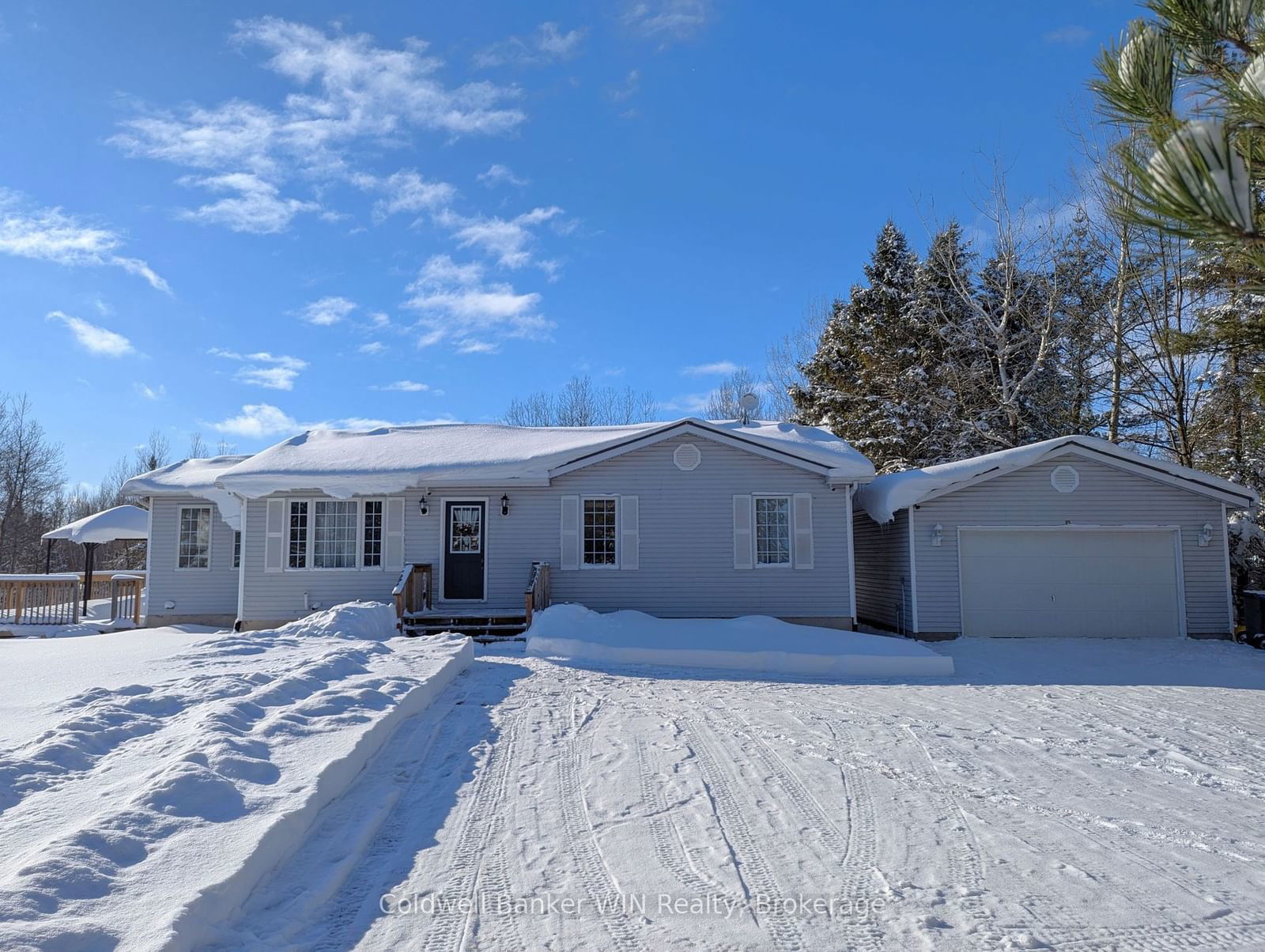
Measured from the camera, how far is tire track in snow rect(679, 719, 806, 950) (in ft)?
11.0

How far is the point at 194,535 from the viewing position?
16.5 m

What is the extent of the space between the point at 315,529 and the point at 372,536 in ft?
3.50

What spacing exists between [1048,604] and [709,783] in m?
11.4

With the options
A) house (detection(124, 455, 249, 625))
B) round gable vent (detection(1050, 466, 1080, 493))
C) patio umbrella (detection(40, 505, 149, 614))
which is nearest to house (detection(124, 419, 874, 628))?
house (detection(124, 455, 249, 625))

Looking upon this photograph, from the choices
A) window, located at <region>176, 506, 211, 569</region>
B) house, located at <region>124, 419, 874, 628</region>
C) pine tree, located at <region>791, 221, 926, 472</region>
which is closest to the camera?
house, located at <region>124, 419, 874, 628</region>

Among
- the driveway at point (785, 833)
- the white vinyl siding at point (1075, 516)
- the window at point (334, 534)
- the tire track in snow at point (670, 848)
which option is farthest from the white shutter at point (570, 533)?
the tire track in snow at point (670, 848)

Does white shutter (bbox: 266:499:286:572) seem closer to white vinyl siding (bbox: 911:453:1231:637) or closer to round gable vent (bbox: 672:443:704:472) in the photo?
round gable vent (bbox: 672:443:704:472)

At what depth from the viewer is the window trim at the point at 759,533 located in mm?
14648

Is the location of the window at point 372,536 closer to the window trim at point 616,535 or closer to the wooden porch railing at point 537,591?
the wooden porch railing at point 537,591

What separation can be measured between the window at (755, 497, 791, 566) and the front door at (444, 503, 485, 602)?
16.4 feet

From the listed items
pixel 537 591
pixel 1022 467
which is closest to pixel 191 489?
pixel 537 591

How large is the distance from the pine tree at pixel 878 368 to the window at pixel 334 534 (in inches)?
642

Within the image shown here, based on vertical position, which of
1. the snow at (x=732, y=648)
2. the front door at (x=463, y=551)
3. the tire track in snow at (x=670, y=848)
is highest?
the front door at (x=463, y=551)

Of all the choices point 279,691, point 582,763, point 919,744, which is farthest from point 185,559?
point 919,744
